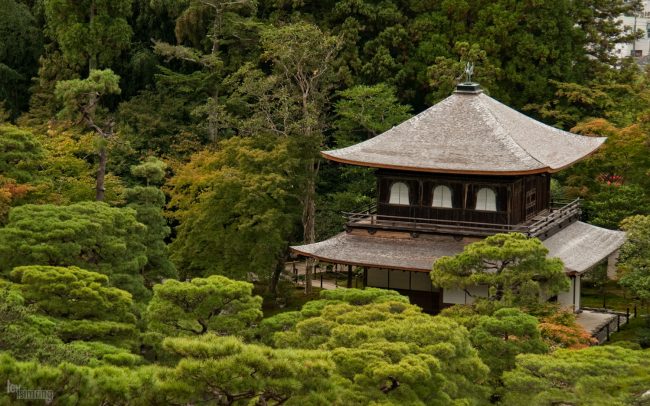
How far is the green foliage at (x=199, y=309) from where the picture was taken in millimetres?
35250

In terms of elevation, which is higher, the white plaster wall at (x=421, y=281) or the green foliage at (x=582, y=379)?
the green foliage at (x=582, y=379)

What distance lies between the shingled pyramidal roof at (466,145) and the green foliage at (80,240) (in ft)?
27.3

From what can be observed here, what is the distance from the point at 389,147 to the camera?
49.8 meters

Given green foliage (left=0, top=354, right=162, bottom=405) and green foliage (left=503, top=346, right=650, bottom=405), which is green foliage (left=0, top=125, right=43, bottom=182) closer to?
green foliage (left=503, top=346, right=650, bottom=405)

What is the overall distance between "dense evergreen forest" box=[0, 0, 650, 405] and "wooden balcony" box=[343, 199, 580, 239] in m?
2.70

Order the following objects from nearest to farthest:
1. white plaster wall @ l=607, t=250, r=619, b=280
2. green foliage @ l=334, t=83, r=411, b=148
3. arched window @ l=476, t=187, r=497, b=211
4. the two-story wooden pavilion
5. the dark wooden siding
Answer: the two-story wooden pavilion
the dark wooden siding
arched window @ l=476, t=187, r=497, b=211
white plaster wall @ l=607, t=250, r=619, b=280
green foliage @ l=334, t=83, r=411, b=148

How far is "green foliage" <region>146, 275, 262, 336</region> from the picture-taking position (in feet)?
116

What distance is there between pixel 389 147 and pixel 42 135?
15006mm

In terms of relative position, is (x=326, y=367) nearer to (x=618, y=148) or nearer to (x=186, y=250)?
Result: (x=186, y=250)

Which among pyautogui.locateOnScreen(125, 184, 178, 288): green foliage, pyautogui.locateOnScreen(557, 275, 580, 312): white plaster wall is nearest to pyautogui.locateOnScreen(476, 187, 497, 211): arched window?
pyautogui.locateOnScreen(557, 275, 580, 312): white plaster wall

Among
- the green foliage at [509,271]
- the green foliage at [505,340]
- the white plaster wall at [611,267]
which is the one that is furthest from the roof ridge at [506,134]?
the green foliage at [505,340]

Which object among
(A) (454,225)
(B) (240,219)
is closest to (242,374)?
(A) (454,225)

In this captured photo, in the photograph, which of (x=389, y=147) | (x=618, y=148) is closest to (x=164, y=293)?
(x=389, y=147)

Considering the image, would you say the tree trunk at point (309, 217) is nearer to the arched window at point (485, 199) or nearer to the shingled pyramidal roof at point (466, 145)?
the shingled pyramidal roof at point (466, 145)
